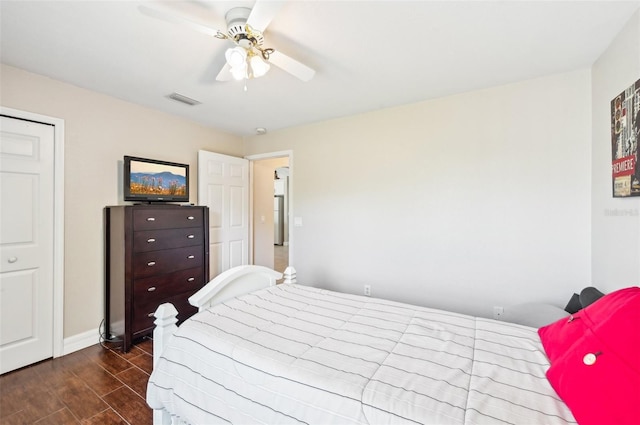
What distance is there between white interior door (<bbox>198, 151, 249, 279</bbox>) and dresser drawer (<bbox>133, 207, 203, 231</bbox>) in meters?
0.46


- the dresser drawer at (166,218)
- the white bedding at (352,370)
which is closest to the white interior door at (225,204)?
the dresser drawer at (166,218)

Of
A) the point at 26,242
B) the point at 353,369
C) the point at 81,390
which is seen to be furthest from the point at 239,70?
the point at 81,390

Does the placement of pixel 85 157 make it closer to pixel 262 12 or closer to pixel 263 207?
pixel 262 12

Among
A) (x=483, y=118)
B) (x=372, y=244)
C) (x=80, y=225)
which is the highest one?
(x=483, y=118)

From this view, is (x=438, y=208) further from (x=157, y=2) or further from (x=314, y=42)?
(x=157, y=2)

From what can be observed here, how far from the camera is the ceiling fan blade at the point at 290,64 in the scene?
1.70 meters

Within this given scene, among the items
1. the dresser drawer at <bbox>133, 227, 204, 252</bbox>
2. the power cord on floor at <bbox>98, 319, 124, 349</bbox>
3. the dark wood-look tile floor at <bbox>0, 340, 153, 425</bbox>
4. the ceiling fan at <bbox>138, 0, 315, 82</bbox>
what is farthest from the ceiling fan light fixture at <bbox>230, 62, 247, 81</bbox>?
the power cord on floor at <bbox>98, 319, 124, 349</bbox>

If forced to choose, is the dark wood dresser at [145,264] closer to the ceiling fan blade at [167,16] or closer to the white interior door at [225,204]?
the white interior door at [225,204]

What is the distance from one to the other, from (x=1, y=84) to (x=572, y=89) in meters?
4.56

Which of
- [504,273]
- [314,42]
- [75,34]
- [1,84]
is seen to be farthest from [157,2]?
[504,273]

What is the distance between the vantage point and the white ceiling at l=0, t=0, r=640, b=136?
1542 millimetres

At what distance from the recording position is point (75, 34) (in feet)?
5.75

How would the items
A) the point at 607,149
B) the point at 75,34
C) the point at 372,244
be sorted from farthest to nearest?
the point at 372,244
the point at 607,149
the point at 75,34

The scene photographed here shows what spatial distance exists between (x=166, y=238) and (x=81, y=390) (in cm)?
132
